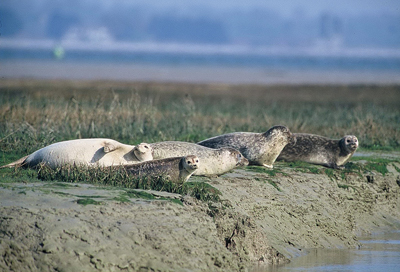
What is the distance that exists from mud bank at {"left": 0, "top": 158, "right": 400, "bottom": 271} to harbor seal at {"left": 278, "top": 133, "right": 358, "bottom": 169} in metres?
1.12

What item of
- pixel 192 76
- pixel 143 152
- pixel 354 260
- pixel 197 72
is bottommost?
pixel 197 72

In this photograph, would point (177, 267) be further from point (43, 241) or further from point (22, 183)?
point (22, 183)

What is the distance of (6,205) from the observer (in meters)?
7.02

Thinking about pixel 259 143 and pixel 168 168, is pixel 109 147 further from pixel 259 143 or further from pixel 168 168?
pixel 259 143

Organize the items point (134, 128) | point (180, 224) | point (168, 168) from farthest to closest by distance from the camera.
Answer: point (134, 128) → point (168, 168) → point (180, 224)

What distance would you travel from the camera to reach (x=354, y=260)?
8.26 meters

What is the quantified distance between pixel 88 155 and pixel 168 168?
1238 millimetres

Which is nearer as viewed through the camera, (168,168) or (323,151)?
(168,168)

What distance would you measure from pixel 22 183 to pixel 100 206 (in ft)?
4.47

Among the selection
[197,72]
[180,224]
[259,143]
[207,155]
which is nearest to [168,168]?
[207,155]

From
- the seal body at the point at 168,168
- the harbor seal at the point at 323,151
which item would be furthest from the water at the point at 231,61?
the seal body at the point at 168,168

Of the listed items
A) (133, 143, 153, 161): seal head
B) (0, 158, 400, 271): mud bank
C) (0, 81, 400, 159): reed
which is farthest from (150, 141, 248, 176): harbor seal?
(0, 81, 400, 159): reed

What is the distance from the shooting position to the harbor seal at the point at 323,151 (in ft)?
38.5

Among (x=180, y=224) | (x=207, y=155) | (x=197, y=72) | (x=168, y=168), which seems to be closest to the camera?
(x=180, y=224)
